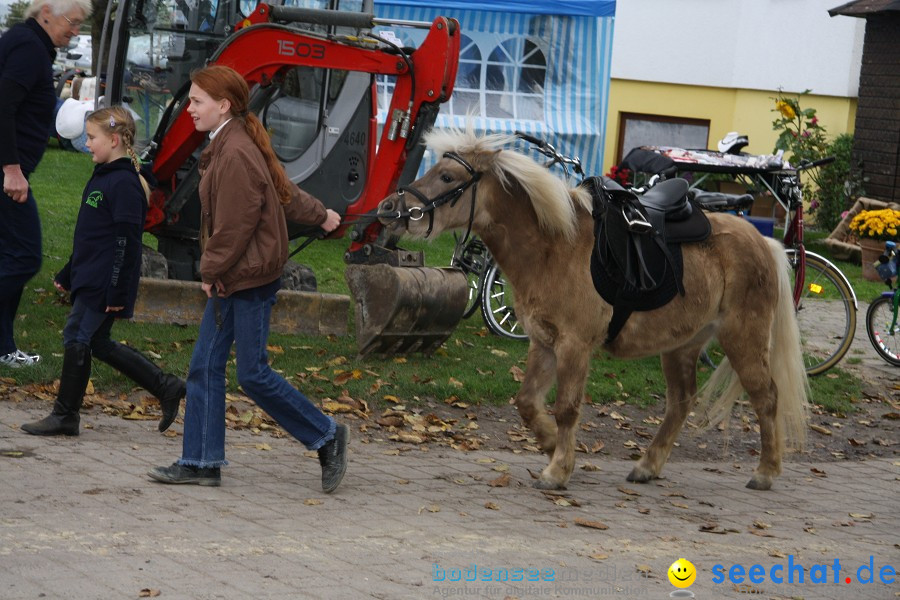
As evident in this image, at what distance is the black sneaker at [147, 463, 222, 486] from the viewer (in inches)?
247

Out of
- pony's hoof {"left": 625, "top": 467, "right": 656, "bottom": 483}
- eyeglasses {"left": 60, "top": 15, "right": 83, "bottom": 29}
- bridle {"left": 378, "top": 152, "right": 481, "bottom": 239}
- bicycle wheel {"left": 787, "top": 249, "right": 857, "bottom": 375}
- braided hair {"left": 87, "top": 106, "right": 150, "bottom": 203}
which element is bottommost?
pony's hoof {"left": 625, "top": 467, "right": 656, "bottom": 483}

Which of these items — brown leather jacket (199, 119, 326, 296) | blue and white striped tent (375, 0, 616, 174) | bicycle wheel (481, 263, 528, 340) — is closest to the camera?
brown leather jacket (199, 119, 326, 296)

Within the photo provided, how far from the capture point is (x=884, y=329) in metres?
11.4

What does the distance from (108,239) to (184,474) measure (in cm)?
145

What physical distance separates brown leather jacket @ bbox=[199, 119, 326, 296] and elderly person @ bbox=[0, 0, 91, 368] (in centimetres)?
241

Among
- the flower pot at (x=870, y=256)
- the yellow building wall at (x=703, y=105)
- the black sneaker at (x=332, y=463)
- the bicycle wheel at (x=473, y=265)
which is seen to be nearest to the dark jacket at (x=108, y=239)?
the black sneaker at (x=332, y=463)

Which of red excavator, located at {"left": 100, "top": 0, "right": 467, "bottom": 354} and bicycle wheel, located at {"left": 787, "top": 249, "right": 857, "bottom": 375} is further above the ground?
red excavator, located at {"left": 100, "top": 0, "right": 467, "bottom": 354}

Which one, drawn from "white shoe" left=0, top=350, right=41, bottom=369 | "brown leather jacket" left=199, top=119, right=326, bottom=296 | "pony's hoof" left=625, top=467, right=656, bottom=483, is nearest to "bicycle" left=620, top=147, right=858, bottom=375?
"pony's hoof" left=625, top=467, right=656, bottom=483

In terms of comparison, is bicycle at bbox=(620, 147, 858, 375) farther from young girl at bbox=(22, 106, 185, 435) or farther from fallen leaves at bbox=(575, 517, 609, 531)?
young girl at bbox=(22, 106, 185, 435)

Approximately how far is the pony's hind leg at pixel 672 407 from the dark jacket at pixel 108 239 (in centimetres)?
318

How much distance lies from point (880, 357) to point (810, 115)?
10.2 meters

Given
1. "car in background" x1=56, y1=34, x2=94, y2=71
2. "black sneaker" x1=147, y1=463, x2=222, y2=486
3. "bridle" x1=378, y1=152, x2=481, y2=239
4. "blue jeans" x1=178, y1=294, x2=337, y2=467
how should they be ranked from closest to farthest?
1. "blue jeans" x1=178, y1=294, x2=337, y2=467
2. "black sneaker" x1=147, y1=463, x2=222, y2=486
3. "bridle" x1=378, y1=152, x2=481, y2=239
4. "car in background" x1=56, y1=34, x2=94, y2=71

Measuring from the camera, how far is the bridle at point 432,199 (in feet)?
21.4

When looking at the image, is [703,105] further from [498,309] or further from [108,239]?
[108,239]
